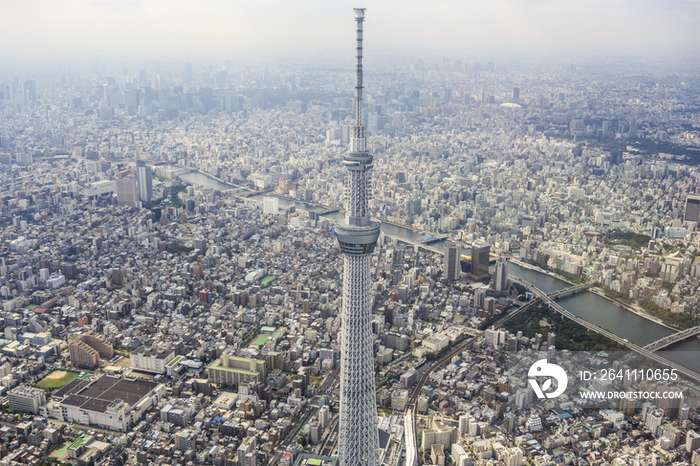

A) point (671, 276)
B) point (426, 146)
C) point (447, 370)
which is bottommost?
point (447, 370)

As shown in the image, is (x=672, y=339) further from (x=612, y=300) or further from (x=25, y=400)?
(x=25, y=400)

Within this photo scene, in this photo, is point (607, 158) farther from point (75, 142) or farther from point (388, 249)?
point (75, 142)

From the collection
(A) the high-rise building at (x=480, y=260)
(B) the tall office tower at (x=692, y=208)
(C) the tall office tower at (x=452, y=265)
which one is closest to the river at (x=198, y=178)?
(C) the tall office tower at (x=452, y=265)

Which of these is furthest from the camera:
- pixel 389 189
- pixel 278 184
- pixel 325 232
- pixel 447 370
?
pixel 278 184

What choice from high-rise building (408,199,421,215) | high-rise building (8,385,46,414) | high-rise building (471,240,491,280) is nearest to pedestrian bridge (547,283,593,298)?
high-rise building (471,240,491,280)

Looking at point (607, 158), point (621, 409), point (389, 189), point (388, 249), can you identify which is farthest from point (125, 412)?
point (607, 158)

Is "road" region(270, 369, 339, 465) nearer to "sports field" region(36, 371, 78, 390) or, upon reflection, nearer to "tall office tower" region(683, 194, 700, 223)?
"sports field" region(36, 371, 78, 390)

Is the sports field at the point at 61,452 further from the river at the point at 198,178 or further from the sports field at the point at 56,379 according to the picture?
the river at the point at 198,178
